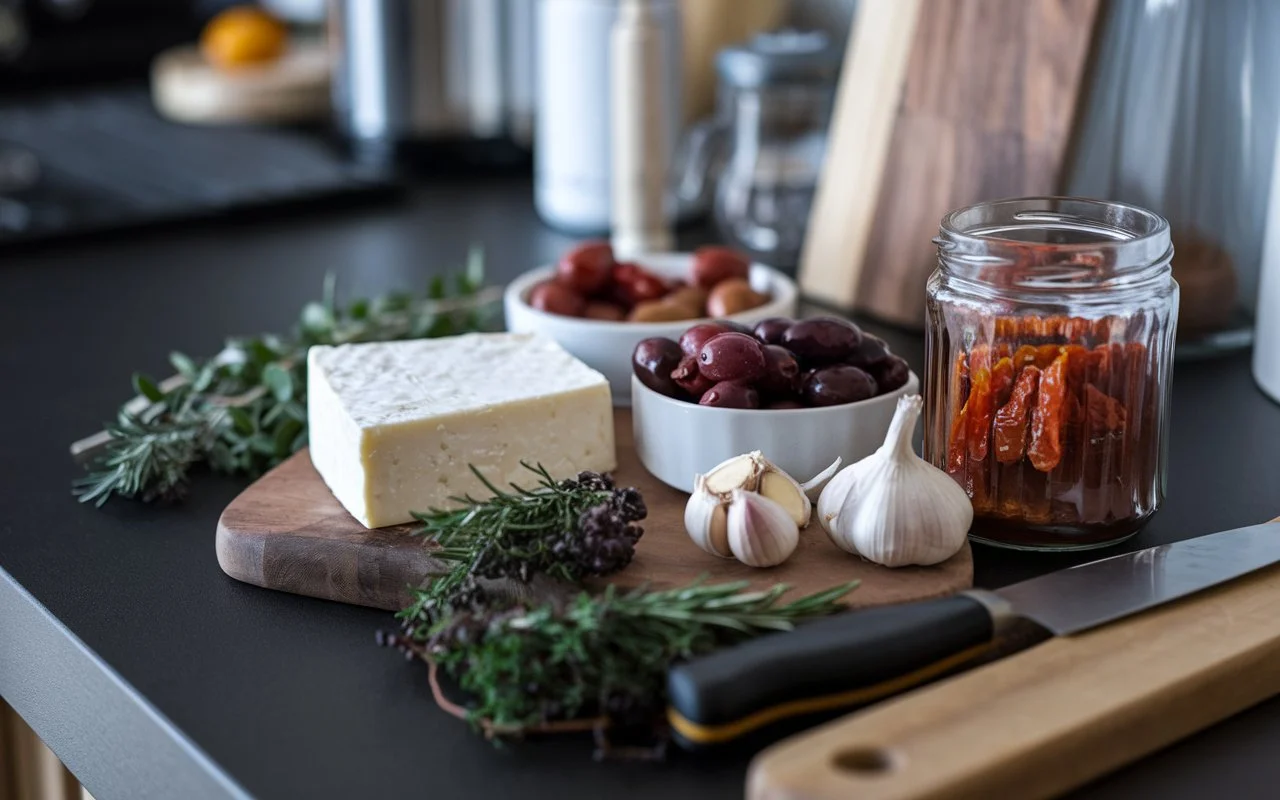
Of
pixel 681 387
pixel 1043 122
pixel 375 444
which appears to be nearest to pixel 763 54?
pixel 1043 122

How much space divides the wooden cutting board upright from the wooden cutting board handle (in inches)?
23.2

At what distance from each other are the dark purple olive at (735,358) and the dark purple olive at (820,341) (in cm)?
4

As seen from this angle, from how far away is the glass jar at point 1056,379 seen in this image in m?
0.84

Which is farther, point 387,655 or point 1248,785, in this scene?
point 387,655

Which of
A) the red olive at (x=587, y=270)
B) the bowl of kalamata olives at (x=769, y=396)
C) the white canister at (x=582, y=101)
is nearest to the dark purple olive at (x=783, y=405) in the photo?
the bowl of kalamata olives at (x=769, y=396)

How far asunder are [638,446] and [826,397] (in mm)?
150

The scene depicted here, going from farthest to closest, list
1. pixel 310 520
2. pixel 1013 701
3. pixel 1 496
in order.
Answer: pixel 1 496, pixel 310 520, pixel 1013 701

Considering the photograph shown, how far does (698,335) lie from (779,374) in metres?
0.07

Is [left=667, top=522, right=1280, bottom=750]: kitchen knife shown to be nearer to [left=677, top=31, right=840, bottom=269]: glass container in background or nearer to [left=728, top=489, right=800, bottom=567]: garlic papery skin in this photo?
[left=728, top=489, right=800, bottom=567]: garlic papery skin

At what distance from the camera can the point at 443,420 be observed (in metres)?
0.90

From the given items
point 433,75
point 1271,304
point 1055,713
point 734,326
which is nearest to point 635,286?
point 734,326

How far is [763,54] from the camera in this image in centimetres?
153

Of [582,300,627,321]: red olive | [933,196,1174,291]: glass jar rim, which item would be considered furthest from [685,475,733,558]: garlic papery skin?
[582,300,627,321]: red olive

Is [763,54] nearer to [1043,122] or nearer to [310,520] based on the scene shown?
[1043,122]
